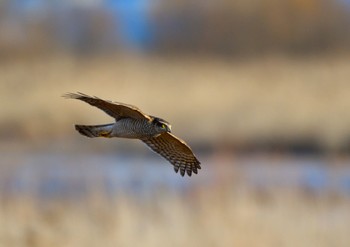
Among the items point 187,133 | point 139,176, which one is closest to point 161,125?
point 139,176

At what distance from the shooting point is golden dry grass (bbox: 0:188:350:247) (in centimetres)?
694

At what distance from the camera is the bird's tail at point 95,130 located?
15.8ft

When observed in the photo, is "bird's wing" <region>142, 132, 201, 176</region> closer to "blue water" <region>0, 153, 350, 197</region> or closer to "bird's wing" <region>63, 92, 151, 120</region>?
"bird's wing" <region>63, 92, 151, 120</region>

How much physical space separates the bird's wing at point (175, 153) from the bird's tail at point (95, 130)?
1.79 ft

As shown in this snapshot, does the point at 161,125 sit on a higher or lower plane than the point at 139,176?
lower

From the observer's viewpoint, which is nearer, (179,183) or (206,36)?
(179,183)

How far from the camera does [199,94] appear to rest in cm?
1206

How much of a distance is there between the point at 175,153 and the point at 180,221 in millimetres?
1886

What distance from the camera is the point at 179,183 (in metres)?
8.65

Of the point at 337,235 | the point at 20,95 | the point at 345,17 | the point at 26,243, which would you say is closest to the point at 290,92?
the point at 345,17

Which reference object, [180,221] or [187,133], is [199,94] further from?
[180,221]

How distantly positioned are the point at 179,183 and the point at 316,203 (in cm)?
146

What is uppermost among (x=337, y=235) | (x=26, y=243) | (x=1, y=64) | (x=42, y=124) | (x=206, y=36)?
(x=206, y=36)

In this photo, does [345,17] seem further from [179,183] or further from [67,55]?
[179,183]
